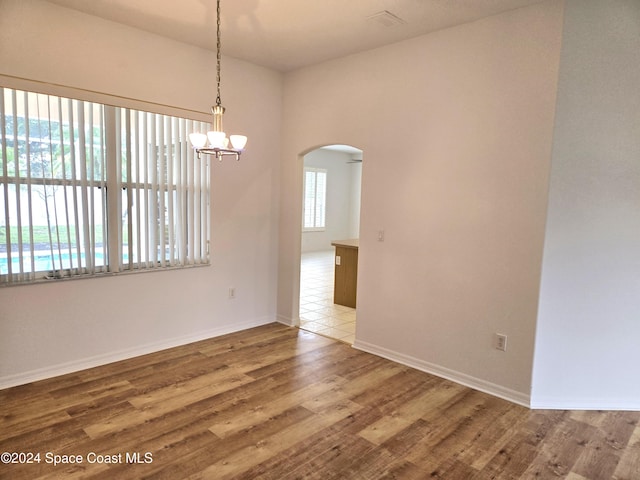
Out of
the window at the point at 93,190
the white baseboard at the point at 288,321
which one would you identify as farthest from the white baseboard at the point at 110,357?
the window at the point at 93,190

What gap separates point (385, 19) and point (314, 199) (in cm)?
797

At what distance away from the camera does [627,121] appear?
2.90m

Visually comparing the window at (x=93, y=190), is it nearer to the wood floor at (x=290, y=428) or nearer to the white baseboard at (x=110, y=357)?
the white baseboard at (x=110, y=357)

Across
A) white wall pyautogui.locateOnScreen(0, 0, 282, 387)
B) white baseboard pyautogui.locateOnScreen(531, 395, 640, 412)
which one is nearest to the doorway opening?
white wall pyautogui.locateOnScreen(0, 0, 282, 387)

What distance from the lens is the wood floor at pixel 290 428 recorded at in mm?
2312

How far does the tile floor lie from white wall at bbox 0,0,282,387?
1.98ft

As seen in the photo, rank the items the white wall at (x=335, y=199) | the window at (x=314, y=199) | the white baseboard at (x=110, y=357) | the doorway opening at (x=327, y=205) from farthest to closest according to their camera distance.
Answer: the white wall at (x=335, y=199) → the window at (x=314, y=199) → the doorway opening at (x=327, y=205) → the white baseboard at (x=110, y=357)

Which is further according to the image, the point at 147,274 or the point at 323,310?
the point at 323,310

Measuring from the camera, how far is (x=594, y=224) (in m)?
2.94

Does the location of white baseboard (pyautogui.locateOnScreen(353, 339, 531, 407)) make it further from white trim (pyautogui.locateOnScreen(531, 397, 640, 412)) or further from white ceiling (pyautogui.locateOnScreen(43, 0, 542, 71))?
white ceiling (pyautogui.locateOnScreen(43, 0, 542, 71))

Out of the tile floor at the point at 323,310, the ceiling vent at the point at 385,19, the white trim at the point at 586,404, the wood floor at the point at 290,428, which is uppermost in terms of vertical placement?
the ceiling vent at the point at 385,19

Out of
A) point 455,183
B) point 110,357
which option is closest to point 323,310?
point 110,357

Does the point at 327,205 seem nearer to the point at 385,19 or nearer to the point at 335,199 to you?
the point at 335,199

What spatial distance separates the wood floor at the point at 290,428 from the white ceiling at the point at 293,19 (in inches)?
116
